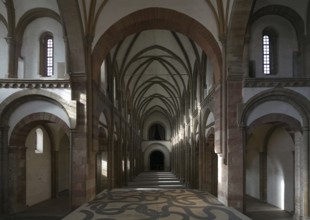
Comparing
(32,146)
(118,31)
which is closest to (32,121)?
(32,146)

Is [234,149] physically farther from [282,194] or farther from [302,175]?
[282,194]

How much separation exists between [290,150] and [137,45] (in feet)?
39.1

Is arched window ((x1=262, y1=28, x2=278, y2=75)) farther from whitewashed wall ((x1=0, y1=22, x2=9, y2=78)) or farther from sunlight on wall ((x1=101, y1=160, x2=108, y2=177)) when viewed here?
sunlight on wall ((x1=101, y1=160, x2=108, y2=177))

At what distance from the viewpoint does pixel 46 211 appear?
1551 centimetres

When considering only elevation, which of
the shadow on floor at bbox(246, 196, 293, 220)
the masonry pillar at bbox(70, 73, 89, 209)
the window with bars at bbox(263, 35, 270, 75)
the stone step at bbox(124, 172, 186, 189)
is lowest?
the stone step at bbox(124, 172, 186, 189)

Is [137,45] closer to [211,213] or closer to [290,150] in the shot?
[290,150]

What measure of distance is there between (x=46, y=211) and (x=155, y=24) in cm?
992

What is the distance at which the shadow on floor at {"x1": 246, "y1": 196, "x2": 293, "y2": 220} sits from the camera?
14748mm

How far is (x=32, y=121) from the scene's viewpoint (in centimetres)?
1417

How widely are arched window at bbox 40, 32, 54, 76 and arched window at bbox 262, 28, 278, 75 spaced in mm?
9071

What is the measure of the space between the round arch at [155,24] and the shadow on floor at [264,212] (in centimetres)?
616

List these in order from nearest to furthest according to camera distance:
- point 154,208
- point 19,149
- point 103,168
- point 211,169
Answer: point 154,208
point 19,149
point 211,169
point 103,168

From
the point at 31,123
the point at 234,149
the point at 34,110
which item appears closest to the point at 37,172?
the point at 31,123

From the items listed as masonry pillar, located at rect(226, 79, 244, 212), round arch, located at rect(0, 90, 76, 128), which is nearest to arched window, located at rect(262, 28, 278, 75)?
masonry pillar, located at rect(226, 79, 244, 212)
